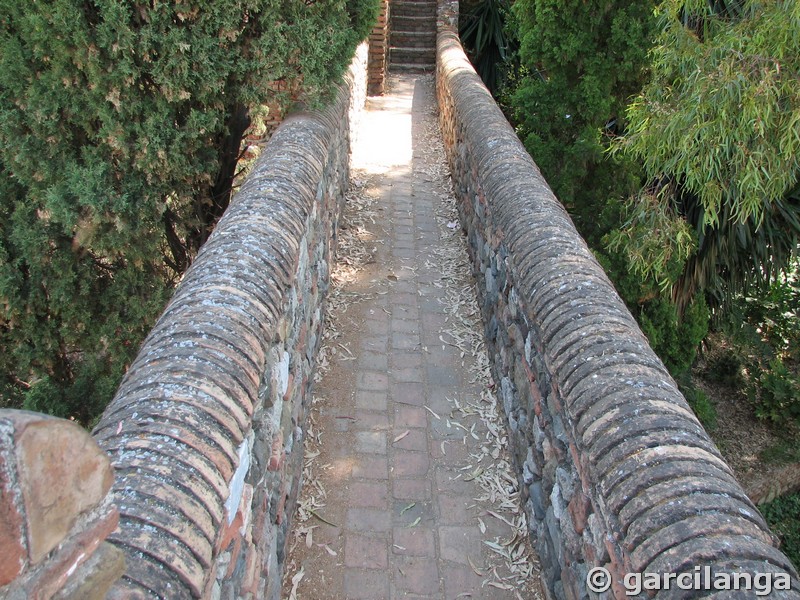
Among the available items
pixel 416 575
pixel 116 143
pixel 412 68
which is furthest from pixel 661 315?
pixel 412 68

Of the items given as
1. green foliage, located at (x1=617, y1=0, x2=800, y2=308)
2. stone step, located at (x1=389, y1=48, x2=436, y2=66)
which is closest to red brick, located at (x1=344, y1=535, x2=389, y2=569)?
green foliage, located at (x1=617, y1=0, x2=800, y2=308)

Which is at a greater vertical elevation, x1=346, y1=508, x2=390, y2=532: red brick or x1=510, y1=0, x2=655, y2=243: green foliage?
x1=510, y1=0, x2=655, y2=243: green foliage

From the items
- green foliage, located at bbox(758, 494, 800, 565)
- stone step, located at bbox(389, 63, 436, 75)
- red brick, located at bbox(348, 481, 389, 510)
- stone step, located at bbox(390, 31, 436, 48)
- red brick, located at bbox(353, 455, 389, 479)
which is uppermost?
stone step, located at bbox(390, 31, 436, 48)

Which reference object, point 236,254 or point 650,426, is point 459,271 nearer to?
point 236,254

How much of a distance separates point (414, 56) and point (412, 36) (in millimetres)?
487

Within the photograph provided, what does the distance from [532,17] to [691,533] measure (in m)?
6.06

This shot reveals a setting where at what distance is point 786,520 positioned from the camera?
6961mm

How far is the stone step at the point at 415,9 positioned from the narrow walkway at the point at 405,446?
8866mm

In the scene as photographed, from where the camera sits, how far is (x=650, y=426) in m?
2.15

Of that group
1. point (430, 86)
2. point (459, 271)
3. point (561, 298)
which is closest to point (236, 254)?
point (561, 298)

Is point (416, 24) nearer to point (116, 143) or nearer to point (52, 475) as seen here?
point (116, 143)

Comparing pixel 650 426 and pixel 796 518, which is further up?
pixel 650 426

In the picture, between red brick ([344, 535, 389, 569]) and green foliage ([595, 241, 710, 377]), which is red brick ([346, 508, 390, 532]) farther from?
green foliage ([595, 241, 710, 377])

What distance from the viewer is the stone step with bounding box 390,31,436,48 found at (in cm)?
1351
